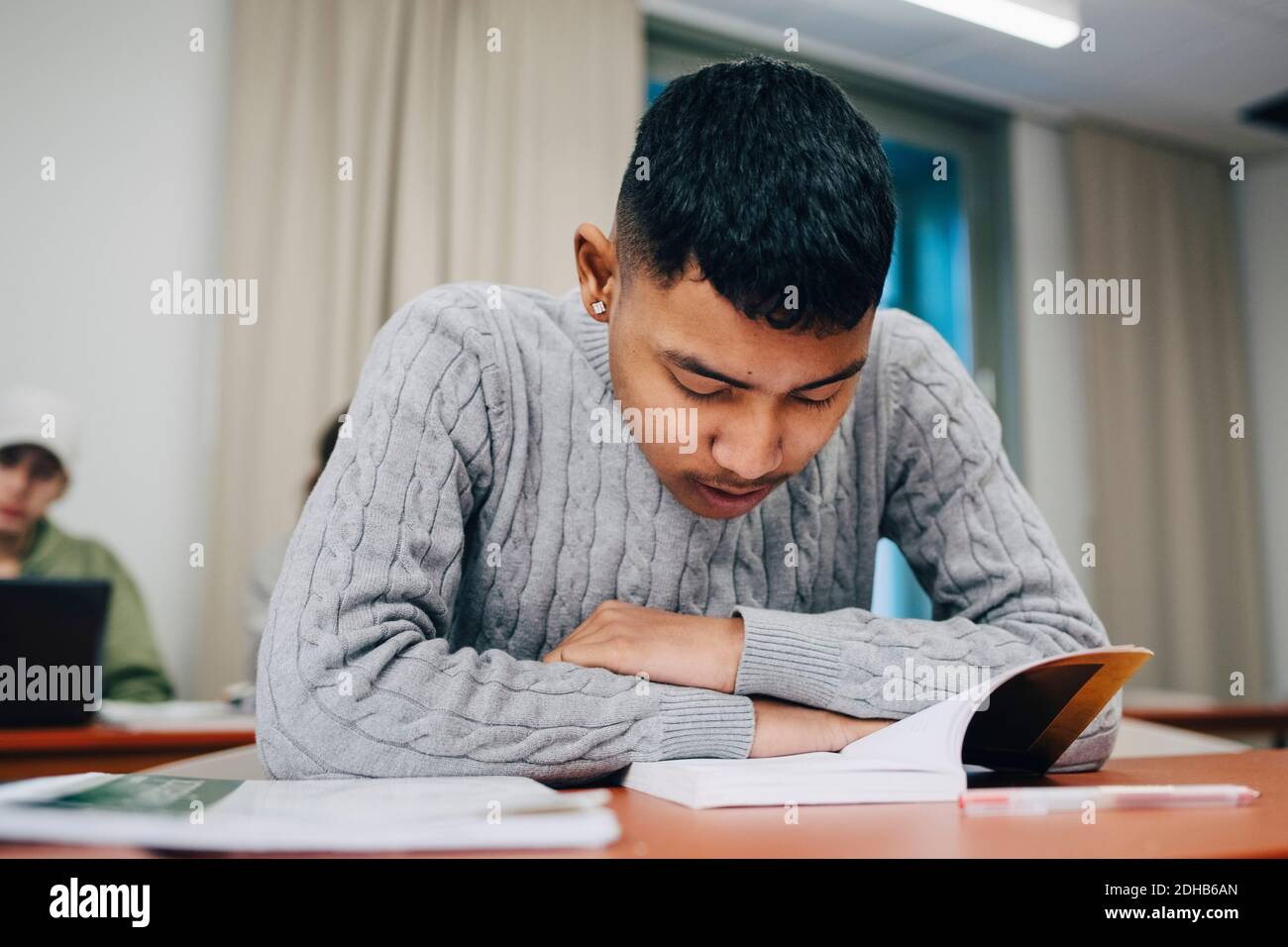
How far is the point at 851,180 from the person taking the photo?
0.86m

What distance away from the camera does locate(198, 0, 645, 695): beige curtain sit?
296 cm

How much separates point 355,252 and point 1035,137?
2988mm

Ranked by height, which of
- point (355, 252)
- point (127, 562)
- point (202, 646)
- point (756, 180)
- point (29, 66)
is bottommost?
point (202, 646)

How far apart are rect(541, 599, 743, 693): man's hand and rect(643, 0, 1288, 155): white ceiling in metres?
3.25

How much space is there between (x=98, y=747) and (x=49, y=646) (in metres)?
0.18

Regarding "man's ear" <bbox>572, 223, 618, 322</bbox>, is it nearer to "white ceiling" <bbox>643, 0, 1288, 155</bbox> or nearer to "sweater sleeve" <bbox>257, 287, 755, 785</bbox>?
"sweater sleeve" <bbox>257, 287, 755, 785</bbox>

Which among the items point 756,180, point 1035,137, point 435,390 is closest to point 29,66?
point 435,390

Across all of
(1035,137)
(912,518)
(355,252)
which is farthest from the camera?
(1035,137)

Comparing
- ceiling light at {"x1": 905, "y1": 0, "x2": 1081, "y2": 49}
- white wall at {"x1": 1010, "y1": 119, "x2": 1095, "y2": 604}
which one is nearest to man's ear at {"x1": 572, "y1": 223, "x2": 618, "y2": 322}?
ceiling light at {"x1": 905, "y1": 0, "x2": 1081, "y2": 49}

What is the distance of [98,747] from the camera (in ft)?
5.43

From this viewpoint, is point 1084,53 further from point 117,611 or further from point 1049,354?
point 117,611

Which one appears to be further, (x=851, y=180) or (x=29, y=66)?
(x=29, y=66)

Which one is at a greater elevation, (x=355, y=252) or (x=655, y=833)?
(x=355, y=252)
